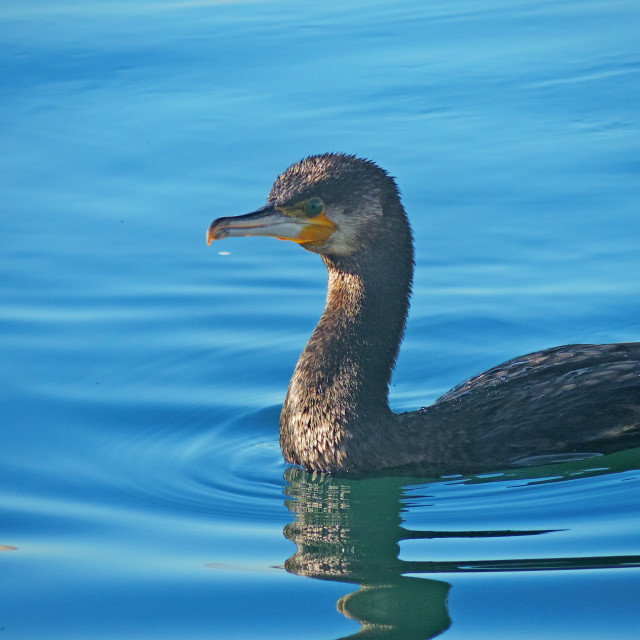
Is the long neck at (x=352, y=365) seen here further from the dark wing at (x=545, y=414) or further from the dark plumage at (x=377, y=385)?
the dark wing at (x=545, y=414)

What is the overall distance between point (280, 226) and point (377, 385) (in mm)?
882

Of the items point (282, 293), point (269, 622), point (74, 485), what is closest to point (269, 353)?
point (282, 293)

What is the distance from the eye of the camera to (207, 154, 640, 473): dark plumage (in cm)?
613

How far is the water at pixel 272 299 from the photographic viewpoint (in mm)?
5113

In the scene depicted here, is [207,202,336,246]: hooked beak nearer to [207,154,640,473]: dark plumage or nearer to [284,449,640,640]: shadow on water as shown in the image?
[207,154,640,473]: dark plumage

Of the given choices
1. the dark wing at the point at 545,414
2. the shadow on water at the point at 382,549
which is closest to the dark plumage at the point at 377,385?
the dark wing at the point at 545,414

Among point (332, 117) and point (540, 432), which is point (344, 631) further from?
point (332, 117)

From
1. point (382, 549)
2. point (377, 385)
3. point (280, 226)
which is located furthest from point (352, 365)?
point (382, 549)

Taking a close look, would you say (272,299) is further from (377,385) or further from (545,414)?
(545,414)

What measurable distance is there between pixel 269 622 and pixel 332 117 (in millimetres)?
6944

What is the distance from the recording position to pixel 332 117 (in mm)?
11250

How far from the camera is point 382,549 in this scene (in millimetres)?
5539

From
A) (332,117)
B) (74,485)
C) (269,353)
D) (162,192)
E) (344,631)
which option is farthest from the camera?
(332,117)

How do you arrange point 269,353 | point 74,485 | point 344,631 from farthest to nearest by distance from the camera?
point 269,353
point 74,485
point 344,631
